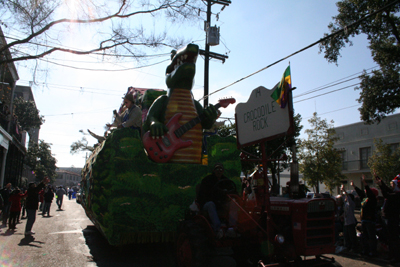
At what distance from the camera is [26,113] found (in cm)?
3334

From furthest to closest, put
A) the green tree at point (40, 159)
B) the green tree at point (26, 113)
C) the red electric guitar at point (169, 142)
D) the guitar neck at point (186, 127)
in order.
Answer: the green tree at point (40, 159) < the green tree at point (26, 113) < the guitar neck at point (186, 127) < the red electric guitar at point (169, 142)

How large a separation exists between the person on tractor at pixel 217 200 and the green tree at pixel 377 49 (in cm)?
1248

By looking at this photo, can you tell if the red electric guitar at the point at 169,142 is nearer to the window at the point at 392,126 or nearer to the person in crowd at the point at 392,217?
the person in crowd at the point at 392,217

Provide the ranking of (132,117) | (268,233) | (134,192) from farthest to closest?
(132,117)
(134,192)
(268,233)

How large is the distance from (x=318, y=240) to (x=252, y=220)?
909 millimetres

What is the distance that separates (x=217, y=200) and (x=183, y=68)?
2903 mm

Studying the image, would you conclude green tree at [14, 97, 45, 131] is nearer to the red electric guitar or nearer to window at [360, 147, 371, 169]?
the red electric guitar

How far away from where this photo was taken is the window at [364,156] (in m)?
26.3

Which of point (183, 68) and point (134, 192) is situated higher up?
point (183, 68)

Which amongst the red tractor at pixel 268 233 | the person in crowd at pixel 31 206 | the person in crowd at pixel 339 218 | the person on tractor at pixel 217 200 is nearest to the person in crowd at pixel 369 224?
the person in crowd at pixel 339 218

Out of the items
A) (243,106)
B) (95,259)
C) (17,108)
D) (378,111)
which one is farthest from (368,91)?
(17,108)

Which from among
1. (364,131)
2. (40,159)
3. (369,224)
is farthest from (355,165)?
(40,159)

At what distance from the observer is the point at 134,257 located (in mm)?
6145

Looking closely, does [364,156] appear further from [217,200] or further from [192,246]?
[192,246]
